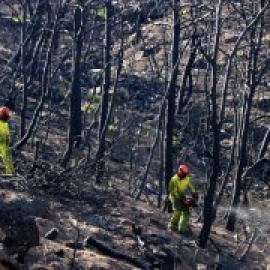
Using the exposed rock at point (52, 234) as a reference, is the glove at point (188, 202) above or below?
below

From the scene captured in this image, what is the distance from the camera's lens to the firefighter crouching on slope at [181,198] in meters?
13.9

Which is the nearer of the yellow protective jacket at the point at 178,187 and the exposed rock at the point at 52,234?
the exposed rock at the point at 52,234

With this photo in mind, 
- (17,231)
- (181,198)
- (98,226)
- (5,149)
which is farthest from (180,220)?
(17,231)

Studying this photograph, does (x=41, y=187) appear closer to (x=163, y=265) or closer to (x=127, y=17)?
(x=163, y=265)

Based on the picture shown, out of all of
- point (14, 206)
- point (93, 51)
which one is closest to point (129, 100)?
point (93, 51)

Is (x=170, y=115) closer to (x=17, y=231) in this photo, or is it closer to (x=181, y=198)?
(x=181, y=198)

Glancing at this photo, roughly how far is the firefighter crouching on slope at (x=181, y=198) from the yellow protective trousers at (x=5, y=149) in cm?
337

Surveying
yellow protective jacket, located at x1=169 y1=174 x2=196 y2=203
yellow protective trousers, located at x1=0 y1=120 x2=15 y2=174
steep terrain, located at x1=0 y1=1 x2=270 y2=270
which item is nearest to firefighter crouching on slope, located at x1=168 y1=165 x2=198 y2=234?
yellow protective jacket, located at x1=169 y1=174 x2=196 y2=203

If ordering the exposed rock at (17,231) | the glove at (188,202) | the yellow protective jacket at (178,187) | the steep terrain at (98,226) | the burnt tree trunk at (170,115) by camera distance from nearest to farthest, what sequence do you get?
the exposed rock at (17,231)
the steep terrain at (98,226)
the glove at (188,202)
the yellow protective jacket at (178,187)
the burnt tree trunk at (170,115)

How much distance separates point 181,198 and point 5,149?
3.80 m

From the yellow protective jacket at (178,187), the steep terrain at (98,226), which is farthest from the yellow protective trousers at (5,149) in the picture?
the yellow protective jacket at (178,187)

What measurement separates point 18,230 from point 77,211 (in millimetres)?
4254

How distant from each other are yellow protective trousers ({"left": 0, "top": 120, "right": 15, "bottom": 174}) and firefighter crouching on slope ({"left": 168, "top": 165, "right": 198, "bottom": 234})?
11.0 feet

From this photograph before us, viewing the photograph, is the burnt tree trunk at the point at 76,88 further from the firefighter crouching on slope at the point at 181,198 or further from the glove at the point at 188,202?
the glove at the point at 188,202
